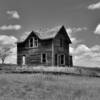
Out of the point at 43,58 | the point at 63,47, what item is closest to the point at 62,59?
the point at 63,47

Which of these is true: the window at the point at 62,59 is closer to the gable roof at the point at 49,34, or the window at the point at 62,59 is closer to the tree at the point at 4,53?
the gable roof at the point at 49,34

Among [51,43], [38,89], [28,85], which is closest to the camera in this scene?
[38,89]

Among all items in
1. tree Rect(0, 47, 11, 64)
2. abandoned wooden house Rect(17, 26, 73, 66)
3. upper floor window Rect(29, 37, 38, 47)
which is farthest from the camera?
tree Rect(0, 47, 11, 64)

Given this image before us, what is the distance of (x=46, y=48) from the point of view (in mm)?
35375

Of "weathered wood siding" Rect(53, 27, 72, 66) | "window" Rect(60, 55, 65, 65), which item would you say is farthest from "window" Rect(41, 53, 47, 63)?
"window" Rect(60, 55, 65, 65)

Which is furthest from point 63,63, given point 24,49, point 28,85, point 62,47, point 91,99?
point 91,99

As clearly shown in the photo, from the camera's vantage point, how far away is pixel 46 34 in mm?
36406

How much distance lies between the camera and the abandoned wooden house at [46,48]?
3494 centimetres

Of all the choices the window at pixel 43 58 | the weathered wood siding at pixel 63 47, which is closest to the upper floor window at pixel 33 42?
the window at pixel 43 58

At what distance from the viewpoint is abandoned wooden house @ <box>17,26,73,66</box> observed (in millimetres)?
34938

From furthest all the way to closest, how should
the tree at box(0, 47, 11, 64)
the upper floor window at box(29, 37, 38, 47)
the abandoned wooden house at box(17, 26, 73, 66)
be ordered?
the tree at box(0, 47, 11, 64) < the upper floor window at box(29, 37, 38, 47) < the abandoned wooden house at box(17, 26, 73, 66)

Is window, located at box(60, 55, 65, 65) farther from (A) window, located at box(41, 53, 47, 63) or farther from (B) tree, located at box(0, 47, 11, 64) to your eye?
(B) tree, located at box(0, 47, 11, 64)

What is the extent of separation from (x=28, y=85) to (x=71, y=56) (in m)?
25.7

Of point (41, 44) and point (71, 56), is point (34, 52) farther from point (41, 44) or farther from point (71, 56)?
point (71, 56)
